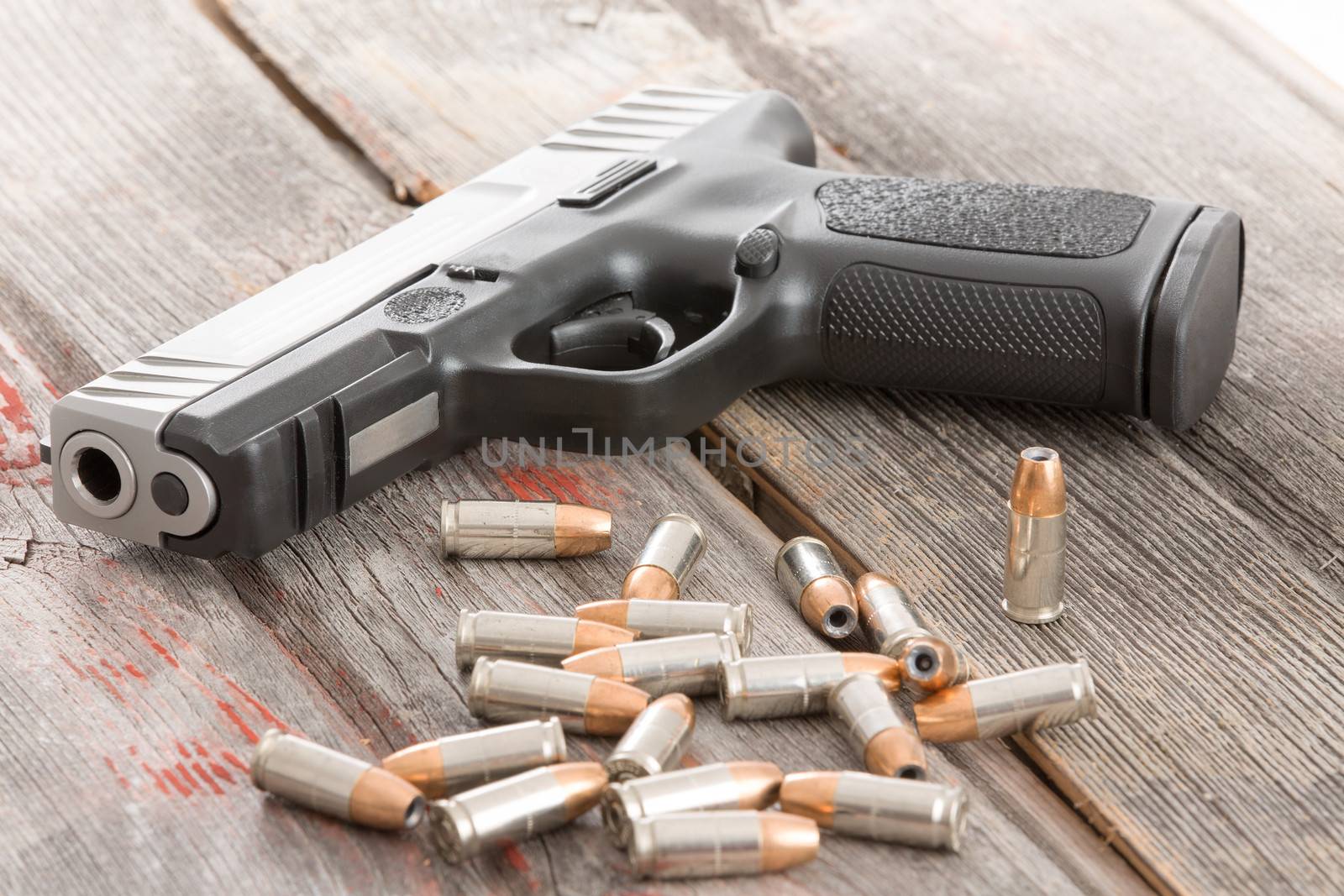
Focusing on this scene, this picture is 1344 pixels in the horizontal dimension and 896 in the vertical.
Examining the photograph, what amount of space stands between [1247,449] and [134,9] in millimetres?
3032

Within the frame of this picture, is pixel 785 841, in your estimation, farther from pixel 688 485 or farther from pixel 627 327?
pixel 627 327

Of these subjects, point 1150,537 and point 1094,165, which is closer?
point 1150,537

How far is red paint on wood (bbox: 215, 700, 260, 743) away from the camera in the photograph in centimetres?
199

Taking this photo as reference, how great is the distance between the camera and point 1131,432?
2.55 metres

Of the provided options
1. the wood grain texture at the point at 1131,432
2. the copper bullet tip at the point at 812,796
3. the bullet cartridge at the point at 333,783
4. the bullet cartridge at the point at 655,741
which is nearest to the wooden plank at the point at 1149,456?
the wood grain texture at the point at 1131,432

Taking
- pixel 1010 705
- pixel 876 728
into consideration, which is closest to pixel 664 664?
pixel 876 728

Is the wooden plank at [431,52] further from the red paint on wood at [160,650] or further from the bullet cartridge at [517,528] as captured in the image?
the red paint on wood at [160,650]

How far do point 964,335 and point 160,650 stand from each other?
1.38m

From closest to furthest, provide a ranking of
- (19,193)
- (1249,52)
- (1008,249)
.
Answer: (1008,249), (19,193), (1249,52)

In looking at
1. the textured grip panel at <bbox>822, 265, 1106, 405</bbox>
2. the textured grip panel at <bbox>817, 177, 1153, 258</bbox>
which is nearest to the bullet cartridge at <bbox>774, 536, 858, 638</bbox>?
the textured grip panel at <bbox>822, 265, 1106, 405</bbox>

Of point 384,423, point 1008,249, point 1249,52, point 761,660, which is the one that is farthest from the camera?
point 1249,52

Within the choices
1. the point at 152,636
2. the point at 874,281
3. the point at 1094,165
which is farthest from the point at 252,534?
the point at 1094,165

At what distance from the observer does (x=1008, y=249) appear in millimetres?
2471

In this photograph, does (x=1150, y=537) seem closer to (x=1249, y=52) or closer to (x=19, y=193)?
(x=1249, y=52)
